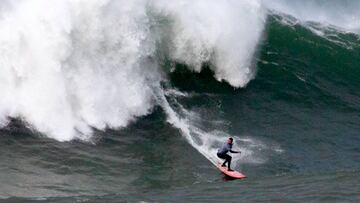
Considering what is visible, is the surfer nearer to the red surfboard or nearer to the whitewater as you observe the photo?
the red surfboard

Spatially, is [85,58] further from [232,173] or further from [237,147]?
[232,173]

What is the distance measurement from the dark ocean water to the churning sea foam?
0.55 meters

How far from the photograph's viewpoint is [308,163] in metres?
18.7

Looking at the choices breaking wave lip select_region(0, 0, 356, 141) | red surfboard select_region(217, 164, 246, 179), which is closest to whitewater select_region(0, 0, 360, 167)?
breaking wave lip select_region(0, 0, 356, 141)

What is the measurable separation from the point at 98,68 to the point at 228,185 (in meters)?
6.23

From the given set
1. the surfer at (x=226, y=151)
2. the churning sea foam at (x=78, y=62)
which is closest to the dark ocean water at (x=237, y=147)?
the surfer at (x=226, y=151)

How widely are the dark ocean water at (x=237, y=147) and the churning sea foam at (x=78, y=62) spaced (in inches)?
21.6

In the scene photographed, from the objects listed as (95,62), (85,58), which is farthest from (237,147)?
(85,58)

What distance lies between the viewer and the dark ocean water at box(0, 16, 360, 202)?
1448 centimetres

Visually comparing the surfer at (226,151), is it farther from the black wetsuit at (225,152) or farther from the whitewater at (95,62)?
the whitewater at (95,62)

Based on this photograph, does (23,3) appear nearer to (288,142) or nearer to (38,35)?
(38,35)

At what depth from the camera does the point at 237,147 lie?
63.1ft

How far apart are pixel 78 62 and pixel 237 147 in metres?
5.01

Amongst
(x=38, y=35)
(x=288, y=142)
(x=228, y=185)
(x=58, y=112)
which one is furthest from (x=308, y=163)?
(x=38, y=35)
